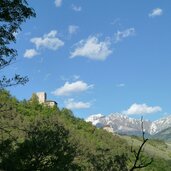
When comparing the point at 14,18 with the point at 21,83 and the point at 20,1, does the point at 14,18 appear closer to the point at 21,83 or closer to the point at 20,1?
the point at 20,1

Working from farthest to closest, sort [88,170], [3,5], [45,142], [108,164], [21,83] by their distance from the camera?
[88,170] → [108,164] → [45,142] → [21,83] → [3,5]

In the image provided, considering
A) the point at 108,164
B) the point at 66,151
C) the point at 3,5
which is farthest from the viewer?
the point at 108,164

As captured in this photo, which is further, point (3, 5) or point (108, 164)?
point (108, 164)

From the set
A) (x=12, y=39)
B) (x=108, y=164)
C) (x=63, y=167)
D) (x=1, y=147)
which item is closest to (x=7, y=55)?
(x=12, y=39)

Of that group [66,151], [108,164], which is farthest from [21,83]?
[108,164]

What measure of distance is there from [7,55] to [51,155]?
435 inches

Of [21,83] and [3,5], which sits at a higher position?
[3,5]

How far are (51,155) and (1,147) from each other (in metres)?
5.43

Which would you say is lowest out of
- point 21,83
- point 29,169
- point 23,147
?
point 29,169

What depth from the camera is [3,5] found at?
24.0 metres

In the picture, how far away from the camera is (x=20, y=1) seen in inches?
973

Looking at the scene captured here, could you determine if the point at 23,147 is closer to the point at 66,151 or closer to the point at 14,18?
the point at 66,151

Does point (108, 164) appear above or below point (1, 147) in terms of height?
above

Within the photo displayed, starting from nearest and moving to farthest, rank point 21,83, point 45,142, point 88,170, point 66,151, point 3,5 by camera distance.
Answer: point 3,5 → point 21,83 → point 45,142 → point 66,151 → point 88,170
